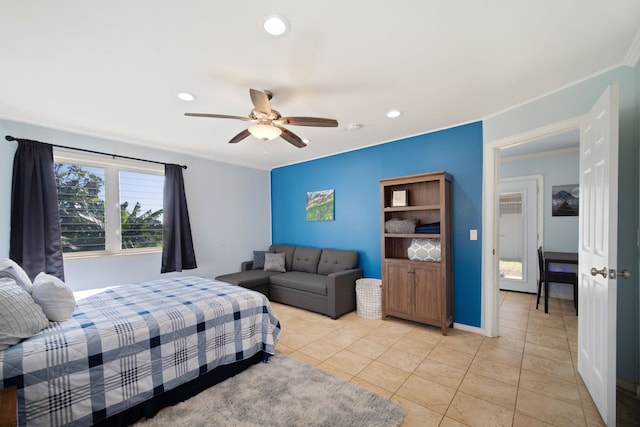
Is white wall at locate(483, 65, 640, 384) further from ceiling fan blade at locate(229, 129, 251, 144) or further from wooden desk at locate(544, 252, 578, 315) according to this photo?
ceiling fan blade at locate(229, 129, 251, 144)

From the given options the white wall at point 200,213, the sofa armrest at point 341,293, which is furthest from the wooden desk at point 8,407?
the sofa armrest at point 341,293

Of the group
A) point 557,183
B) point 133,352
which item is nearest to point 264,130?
point 133,352

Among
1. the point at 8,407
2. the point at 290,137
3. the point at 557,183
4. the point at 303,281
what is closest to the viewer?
the point at 8,407

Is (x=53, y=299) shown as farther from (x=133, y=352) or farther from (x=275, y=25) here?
(x=275, y=25)

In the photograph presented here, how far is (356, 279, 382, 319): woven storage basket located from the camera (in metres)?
3.54

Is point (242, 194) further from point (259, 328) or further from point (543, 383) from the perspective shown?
point (543, 383)

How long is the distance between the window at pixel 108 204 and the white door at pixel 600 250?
191 inches

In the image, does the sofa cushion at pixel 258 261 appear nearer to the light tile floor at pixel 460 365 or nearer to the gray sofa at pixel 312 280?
the gray sofa at pixel 312 280

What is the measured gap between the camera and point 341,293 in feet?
11.8

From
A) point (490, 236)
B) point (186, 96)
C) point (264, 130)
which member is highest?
point (186, 96)

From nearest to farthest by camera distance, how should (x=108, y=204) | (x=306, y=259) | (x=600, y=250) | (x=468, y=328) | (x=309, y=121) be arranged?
(x=600, y=250) → (x=309, y=121) → (x=468, y=328) → (x=108, y=204) → (x=306, y=259)

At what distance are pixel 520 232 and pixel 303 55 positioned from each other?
16.4 ft

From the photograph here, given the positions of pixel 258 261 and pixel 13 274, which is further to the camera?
pixel 258 261

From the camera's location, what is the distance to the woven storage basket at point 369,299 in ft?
11.6
